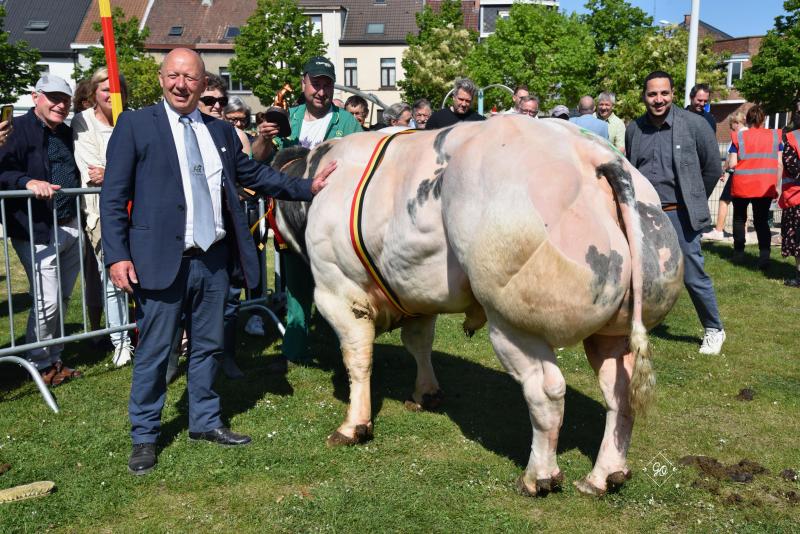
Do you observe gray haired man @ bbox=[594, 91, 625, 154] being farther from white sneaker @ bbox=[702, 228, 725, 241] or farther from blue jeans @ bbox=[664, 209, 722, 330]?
blue jeans @ bbox=[664, 209, 722, 330]

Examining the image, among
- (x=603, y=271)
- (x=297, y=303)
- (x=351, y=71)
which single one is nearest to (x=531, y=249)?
(x=603, y=271)

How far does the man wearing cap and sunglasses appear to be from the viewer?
5.53 metres

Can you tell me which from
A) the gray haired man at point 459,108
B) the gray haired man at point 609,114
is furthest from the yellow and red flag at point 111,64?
the gray haired man at point 609,114

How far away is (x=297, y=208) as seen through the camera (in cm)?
492

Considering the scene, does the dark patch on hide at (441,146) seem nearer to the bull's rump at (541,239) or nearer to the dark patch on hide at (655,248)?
the bull's rump at (541,239)

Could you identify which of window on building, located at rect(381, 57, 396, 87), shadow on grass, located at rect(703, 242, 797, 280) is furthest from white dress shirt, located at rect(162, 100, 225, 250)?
window on building, located at rect(381, 57, 396, 87)

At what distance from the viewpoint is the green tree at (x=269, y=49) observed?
44719mm

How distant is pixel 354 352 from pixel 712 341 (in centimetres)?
363

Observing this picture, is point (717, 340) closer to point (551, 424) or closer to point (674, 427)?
point (674, 427)

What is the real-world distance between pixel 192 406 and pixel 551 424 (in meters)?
2.35

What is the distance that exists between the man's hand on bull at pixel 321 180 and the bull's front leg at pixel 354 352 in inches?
26.4

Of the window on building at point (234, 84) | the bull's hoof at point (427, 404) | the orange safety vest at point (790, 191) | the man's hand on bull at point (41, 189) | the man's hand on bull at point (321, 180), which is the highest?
the window on building at point (234, 84)

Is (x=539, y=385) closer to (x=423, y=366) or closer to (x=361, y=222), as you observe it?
(x=361, y=222)

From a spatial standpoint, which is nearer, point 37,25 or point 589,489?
point 589,489
